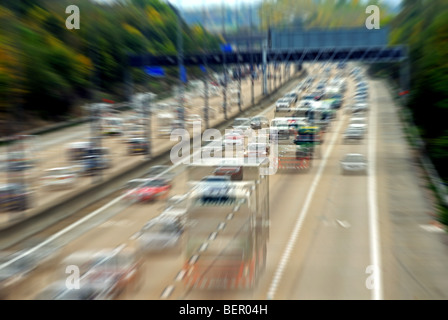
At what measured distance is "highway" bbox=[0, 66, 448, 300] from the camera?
45.7 ft

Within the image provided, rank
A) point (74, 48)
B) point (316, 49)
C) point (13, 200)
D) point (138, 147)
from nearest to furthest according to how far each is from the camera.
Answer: point (13, 200)
point (138, 147)
point (316, 49)
point (74, 48)

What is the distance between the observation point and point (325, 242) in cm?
1834

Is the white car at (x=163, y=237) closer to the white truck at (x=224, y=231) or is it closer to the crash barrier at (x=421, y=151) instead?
the white truck at (x=224, y=231)

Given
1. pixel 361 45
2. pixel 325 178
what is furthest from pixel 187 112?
pixel 325 178

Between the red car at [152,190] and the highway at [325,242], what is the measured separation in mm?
416

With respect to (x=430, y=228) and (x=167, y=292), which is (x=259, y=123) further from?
(x=167, y=292)

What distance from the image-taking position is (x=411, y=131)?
129 feet

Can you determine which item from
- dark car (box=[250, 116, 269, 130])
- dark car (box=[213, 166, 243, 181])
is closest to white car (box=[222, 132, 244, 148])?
dark car (box=[250, 116, 269, 130])

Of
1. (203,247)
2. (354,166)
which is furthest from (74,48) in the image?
(203,247)

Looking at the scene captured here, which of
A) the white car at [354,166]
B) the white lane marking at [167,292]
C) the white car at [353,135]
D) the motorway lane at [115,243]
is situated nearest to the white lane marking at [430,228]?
the motorway lane at [115,243]

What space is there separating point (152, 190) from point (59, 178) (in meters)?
4.86

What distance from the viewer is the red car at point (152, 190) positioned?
24.3 metres

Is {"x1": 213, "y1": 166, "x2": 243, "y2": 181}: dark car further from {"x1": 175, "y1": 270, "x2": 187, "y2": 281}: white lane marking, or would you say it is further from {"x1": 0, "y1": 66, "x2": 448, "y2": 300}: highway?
{"x1": 175, "y1": 270, "x2": 187, "y2": 281}: white lane marking

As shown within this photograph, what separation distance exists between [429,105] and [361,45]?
546 inches
